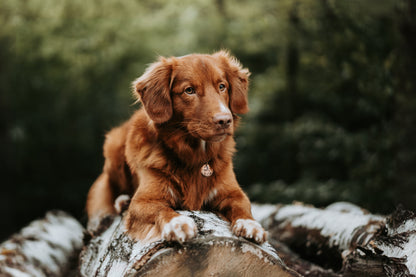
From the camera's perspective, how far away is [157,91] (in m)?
3.28

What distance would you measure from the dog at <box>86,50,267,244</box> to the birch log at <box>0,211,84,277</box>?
129 cm

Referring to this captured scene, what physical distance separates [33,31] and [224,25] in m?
5.64

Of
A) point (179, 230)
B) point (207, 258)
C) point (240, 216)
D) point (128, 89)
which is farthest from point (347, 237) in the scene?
point (128, 89)

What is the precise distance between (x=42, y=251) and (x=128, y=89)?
8099 millimetres

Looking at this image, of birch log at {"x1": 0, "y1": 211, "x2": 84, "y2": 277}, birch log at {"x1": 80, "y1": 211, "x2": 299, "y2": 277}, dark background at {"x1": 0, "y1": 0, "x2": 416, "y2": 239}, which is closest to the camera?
birch log at {"x1": 80, "y1": 211, "x2": 299, "y2": 277}

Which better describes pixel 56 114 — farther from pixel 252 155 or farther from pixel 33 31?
pixel 252 155

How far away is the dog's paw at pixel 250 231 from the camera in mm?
2529

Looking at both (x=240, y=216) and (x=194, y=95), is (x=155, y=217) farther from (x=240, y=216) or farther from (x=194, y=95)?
(x=194, y=95)

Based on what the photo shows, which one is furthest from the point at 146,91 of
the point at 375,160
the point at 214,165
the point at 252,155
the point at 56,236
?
the point at 252,155

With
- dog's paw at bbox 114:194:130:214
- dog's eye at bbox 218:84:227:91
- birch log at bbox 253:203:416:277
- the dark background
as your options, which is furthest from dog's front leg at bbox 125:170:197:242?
the dark background

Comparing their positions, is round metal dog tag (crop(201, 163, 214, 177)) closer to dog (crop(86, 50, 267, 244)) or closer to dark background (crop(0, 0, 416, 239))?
dog (crop(86, 50, 267, 244))

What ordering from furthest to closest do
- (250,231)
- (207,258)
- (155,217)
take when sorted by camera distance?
(155,217)
(250,231)
(207,258)

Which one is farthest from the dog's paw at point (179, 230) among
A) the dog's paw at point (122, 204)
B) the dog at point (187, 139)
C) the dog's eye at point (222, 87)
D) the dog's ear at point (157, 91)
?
the dog's paw at point (122, 204)

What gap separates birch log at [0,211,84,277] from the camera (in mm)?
3777
